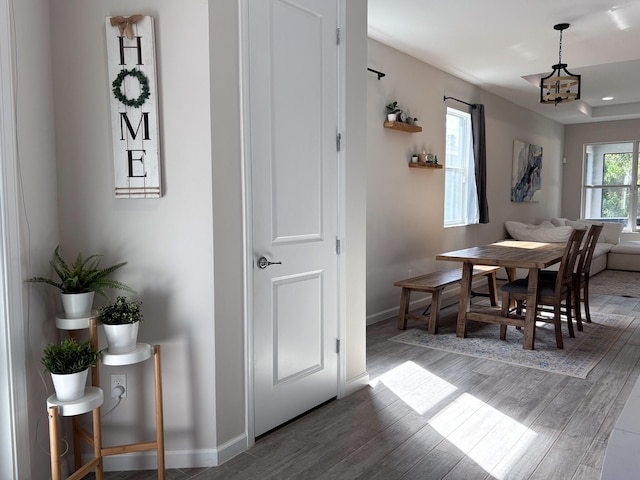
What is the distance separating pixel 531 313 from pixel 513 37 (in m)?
2.58

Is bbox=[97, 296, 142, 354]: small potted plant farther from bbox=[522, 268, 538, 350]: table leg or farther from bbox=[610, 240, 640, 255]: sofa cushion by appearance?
bbox=[610, 240, 640, 255]: sofa cushion

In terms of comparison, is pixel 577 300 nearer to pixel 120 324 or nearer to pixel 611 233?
pixel 120 324

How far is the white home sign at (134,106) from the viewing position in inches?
81.8

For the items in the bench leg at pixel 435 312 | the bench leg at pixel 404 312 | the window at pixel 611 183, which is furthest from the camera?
the window at pixel 611 183

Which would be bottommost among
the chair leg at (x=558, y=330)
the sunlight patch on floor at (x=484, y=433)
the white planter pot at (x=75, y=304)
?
the sunlight patch on floor at (x=484, y=433)

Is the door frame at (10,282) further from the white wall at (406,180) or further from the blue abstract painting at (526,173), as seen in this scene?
the blue abstract painting at (526,173)

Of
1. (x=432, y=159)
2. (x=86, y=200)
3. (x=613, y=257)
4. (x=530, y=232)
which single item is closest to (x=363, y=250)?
(x=86, y=200)

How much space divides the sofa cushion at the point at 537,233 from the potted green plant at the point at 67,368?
660 centimetres

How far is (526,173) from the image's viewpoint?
8008mm

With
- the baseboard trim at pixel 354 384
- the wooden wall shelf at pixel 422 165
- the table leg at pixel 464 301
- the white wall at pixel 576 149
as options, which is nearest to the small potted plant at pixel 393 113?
the wooden wall shelf at pixel 422 165

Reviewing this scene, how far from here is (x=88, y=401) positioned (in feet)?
5.78

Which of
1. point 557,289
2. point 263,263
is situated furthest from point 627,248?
point 263,263

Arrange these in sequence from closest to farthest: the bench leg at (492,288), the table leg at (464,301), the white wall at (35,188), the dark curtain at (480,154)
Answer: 1. the white wall at (35,188)
2. the table leg at (464,301)
3. the bench leg at (492,288)
4. the dark curtain at (480,154)

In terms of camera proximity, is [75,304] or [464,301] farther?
[464,301]
